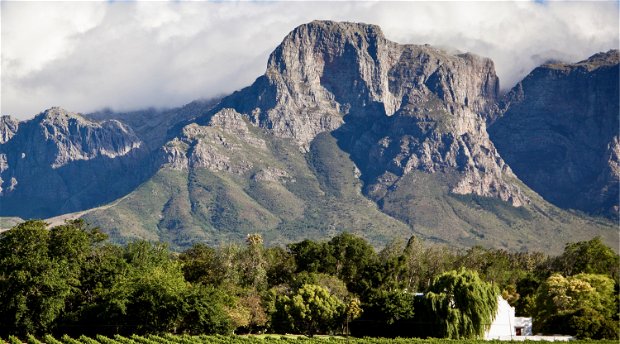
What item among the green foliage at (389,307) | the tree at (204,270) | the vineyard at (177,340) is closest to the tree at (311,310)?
the green foliage at (389,307)

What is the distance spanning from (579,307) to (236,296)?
49.0 meters

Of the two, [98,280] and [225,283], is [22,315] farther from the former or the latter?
[225,283]

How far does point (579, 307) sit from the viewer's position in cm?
12050

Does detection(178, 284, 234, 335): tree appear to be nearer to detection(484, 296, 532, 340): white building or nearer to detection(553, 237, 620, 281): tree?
detection(484, 296, 532, 340): white building

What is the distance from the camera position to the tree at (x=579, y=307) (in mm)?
118125

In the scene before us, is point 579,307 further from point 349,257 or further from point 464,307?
point 349,257

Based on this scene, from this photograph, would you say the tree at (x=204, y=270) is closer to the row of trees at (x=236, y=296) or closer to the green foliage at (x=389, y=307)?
the row of trees at (x=236, y=296)

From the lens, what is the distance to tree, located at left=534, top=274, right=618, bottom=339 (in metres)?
118

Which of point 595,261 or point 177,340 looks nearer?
point 177,340

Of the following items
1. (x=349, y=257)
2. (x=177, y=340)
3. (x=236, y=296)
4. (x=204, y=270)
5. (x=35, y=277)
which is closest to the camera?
(x=177, y=340)

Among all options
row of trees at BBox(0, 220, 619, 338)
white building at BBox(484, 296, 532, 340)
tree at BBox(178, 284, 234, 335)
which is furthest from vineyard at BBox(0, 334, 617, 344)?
white building at BBox(484, 296, 532, 340)

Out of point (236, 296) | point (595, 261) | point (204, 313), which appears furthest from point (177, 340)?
point (595, 261)

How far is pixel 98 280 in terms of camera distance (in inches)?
4729

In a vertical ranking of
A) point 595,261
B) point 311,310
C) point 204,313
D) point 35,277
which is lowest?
point 204,313
